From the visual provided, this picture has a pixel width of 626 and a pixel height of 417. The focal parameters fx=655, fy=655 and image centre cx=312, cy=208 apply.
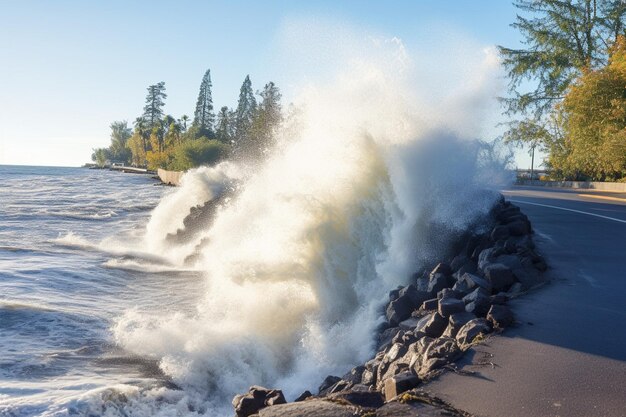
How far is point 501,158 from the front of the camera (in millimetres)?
13289

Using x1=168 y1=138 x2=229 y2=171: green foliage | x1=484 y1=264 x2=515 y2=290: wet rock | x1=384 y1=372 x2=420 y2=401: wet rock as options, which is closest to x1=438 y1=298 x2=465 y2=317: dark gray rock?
x1=484 y1=264 x2=515 y2=290: wet rock

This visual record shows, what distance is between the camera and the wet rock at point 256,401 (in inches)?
197

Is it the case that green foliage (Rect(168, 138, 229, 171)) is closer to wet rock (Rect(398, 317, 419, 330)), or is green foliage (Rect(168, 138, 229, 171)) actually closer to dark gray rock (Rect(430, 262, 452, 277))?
dark gray rock (Rect(430, 262, 452, 277))

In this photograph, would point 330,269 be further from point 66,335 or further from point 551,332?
point 551,332

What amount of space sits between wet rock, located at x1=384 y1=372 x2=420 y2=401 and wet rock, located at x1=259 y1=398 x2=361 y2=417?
489 mm

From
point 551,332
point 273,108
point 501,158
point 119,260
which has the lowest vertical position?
point 119,260

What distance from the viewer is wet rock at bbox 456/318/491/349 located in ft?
19.5

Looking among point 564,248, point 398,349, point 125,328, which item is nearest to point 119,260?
point 125,328

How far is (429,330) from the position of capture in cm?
670

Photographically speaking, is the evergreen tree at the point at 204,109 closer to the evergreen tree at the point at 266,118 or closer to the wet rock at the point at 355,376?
the evergreen tree at the point at 266,118

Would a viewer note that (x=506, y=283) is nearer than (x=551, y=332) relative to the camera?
No

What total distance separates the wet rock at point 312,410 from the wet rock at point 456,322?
2199 millimetres

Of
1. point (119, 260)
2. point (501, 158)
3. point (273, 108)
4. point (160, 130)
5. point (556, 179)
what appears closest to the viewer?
point (501, 158)

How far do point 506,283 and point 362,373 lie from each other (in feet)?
8.01
